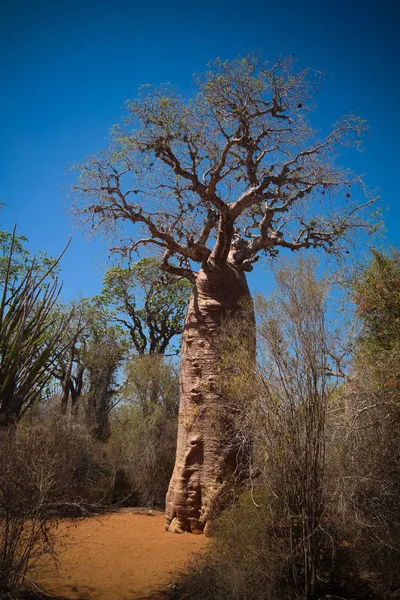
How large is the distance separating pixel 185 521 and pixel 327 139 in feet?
23.6

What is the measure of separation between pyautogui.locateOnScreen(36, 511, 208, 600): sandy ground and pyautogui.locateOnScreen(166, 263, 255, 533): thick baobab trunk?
1.33 feet

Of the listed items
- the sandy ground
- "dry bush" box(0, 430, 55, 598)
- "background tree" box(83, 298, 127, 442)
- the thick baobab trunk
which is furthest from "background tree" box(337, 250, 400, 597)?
"background tree" box(83, 298, 127, 442)

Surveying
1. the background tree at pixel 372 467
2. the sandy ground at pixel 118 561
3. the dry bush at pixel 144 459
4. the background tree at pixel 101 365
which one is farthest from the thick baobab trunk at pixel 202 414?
the background tree at pixel 101 365

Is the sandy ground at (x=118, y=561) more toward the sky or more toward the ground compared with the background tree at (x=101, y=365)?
more toward the ground

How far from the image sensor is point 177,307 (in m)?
17.3

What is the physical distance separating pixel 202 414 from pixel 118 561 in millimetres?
2422

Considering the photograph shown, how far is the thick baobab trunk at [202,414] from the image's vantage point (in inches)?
258

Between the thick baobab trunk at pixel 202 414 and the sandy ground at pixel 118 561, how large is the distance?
405mm

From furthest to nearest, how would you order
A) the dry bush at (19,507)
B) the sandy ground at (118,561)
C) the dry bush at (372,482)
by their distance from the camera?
the sandy ground at (118,561) → the dry bush at (372,482) → the dry bush at (19,507)

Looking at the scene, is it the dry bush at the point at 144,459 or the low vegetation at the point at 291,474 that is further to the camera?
the dry bush at the point at 144,459

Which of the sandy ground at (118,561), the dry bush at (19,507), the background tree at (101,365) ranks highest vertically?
the background tree at (101,365)

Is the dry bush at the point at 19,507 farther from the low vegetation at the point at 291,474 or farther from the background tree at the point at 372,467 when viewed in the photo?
the background tree at the point at 372,467

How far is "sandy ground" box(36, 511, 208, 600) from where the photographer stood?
438 centimetres

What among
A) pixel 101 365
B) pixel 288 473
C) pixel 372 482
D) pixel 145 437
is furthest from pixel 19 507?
pixel 101 365
